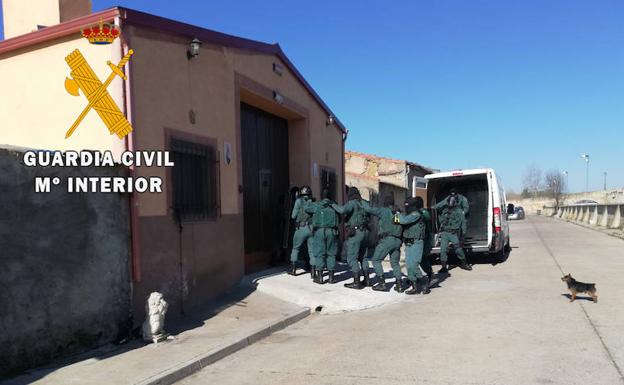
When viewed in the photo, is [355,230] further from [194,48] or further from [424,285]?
[194,48]

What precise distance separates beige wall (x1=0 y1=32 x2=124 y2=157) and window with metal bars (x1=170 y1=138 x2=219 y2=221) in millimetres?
→ 1099

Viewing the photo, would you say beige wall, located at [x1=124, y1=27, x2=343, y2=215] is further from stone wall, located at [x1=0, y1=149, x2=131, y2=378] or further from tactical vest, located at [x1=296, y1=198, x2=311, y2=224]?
tactical vest, located at [x1=296, y1=198, x2=311, y2=224]

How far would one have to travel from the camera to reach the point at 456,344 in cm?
569

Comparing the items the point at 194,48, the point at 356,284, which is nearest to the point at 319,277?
the point at 356,284

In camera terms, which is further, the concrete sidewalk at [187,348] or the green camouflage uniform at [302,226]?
the green camouflage uniform at [302,226]

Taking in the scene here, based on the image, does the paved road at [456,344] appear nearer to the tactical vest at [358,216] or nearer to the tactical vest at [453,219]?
the tactical vest at [358,216]

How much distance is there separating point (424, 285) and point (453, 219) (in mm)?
2940

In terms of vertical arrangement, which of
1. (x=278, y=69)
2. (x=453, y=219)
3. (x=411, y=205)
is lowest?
(x=453, y=219)

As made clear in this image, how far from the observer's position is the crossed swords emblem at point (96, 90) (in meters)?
6.31

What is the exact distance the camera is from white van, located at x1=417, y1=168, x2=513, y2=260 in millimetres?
11914

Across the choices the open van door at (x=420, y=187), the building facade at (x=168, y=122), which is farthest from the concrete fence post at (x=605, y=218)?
the building facade at (x=168, y=122)

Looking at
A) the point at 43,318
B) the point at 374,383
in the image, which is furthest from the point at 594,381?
the point at 43,318

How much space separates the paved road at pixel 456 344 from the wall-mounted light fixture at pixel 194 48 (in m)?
Answer: 4.13

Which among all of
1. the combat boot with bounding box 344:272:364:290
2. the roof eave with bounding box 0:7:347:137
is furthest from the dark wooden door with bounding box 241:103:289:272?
the combat boot with bounding box 344:272:364:290
